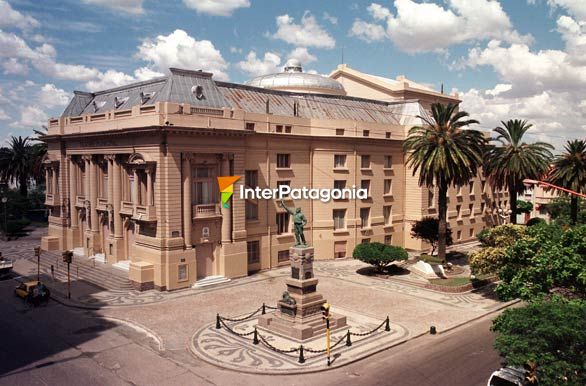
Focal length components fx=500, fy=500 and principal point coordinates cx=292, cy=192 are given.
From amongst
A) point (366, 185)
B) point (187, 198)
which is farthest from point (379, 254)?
point (187, 198)

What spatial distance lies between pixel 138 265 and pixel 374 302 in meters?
19.1

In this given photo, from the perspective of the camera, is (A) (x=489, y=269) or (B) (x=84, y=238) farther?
(B) (x=84, y=238)

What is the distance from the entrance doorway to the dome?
84.0 ft

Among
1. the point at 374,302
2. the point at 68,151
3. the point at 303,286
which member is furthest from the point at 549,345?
the point at 68,151

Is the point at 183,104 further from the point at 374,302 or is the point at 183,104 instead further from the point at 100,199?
the point at 374,302

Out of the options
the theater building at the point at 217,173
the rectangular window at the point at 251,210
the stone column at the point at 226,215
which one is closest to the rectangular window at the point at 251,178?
the theater building at the point at 217,173

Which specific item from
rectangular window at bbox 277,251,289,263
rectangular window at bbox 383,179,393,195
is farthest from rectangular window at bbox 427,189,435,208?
rectangular window at bbox 277,251,289,263

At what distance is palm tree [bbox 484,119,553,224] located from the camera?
52.6m

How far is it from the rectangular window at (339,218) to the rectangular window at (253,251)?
9.98m

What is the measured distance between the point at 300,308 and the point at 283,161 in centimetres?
2257

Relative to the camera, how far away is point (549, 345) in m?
18.8

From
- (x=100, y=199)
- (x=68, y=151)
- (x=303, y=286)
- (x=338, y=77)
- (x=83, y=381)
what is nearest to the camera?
(x=83, y=381)

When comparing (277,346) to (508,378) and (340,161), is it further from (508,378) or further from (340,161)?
(340,161)

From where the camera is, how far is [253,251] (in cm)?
4797
